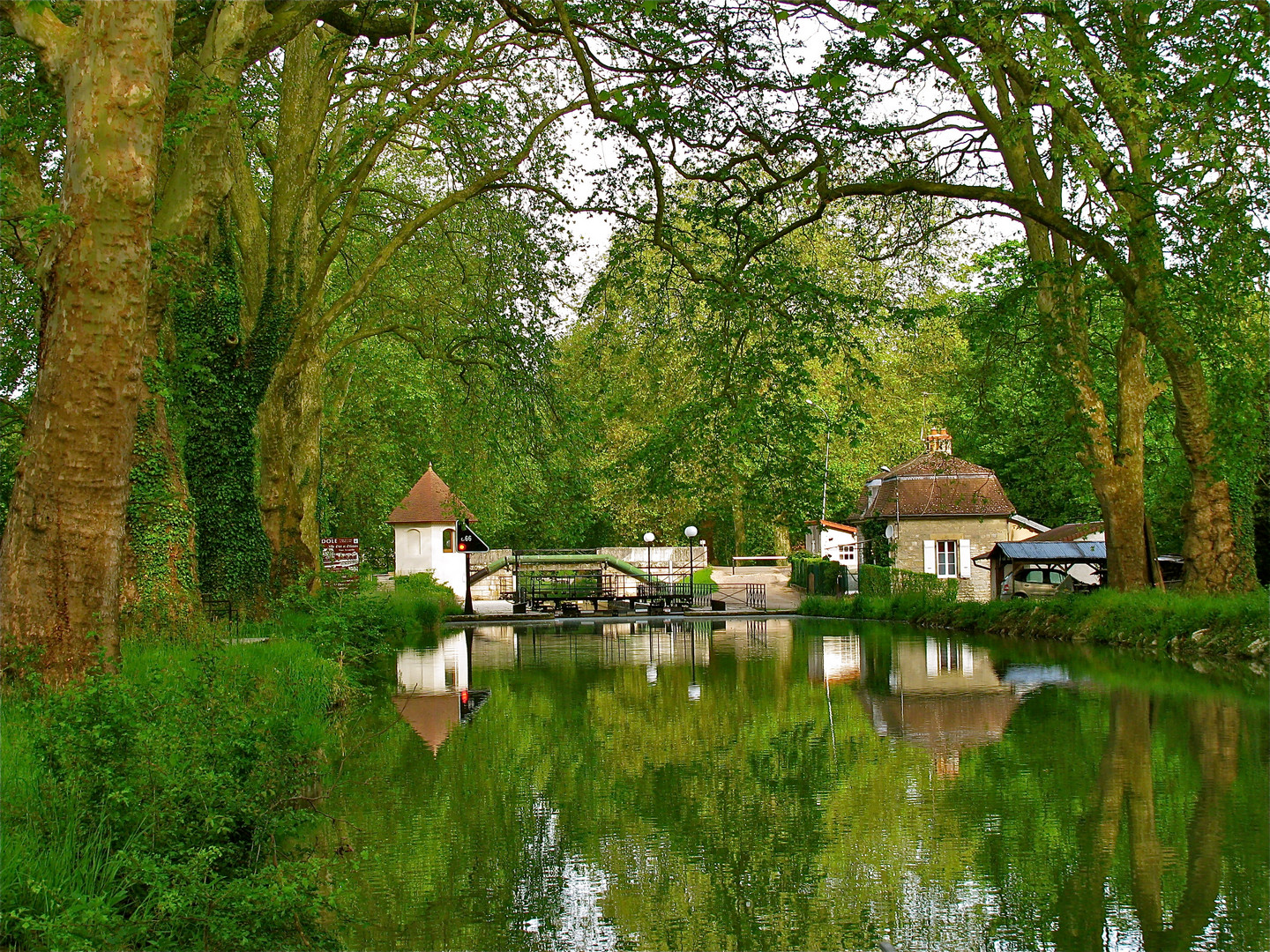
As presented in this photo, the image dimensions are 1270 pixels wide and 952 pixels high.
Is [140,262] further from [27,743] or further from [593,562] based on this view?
[593,562]

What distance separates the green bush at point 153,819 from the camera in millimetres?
5348

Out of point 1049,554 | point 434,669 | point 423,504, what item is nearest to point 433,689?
point 434,669

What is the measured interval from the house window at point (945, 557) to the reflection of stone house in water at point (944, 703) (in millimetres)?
22875

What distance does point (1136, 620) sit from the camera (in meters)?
22.0

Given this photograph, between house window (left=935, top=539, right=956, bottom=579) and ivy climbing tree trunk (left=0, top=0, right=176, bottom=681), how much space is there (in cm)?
3922

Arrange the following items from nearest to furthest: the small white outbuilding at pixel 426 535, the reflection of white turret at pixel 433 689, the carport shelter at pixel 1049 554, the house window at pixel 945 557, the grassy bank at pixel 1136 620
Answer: the reflection of white turret at pixel 433 689
the grassy bank at pixel 1136 620
the carport shelter at pixel 1049 554
the house window at pixel 945 557
the small white outbuilding at pixel 426 535

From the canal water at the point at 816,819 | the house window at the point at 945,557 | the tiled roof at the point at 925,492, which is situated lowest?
the canal water at the point at 816,819

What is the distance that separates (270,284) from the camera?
66.7 ft

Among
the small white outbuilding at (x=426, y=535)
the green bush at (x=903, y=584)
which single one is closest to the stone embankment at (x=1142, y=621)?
the green bush at (x=903, y=584)

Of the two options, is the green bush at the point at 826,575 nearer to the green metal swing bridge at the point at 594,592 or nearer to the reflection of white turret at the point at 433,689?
the green metal swing bridge at the point at 594,592

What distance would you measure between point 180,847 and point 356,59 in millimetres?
20358

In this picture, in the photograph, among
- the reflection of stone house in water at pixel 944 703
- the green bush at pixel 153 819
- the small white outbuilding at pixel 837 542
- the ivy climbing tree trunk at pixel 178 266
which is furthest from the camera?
the small white outbuilding at pixel 837 542

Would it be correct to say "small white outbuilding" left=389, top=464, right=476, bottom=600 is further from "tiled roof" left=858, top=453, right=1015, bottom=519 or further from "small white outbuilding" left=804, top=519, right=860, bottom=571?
"small white outbuilding" left=804, top=519, right=860, bottom=571

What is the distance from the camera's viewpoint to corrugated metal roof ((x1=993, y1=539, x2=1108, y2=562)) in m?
32.4
